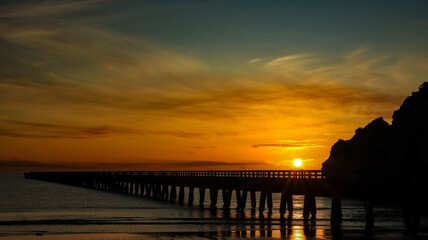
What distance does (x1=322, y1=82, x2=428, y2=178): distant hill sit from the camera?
7919cm

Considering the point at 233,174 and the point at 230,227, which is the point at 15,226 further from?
the point at 233,174

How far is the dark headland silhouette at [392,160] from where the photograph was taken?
34.8 metres

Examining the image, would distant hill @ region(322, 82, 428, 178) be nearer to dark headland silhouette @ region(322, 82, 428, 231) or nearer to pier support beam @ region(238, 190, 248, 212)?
dark headland silhouette @ region(322, 82, 428, 231)

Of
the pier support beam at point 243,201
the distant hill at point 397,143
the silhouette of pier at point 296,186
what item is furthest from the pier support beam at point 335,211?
the distant hill at point 397,143

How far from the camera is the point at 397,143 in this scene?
86.4m

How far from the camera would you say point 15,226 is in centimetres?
3675

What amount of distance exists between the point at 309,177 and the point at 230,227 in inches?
356

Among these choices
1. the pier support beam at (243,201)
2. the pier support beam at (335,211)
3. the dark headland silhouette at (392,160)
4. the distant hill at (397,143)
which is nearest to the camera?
the dark headland silhouette at (392,160)

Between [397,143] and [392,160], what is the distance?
140 inches

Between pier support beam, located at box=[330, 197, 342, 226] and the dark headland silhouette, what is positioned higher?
the dark headland silhouette

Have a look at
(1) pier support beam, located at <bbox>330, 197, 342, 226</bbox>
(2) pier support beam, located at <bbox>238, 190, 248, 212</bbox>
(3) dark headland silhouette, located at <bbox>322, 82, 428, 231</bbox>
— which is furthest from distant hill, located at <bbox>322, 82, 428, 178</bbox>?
(1) pier support beam, located at <bbox>330, 197, 342, 226</bbox>

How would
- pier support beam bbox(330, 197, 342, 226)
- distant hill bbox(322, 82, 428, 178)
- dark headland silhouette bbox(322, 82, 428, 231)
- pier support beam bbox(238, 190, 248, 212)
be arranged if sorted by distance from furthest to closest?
1. distant hill bbox(322, 82, 428, 178)
2. pier support beam bbox(238, 190, 248, 212)
3. pier support beam bbox(330, 197, 342, 226)
4. dark headland silhouette bbox(322, 82, 428, 231)

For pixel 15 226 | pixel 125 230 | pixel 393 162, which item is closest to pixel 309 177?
pixel 125 230

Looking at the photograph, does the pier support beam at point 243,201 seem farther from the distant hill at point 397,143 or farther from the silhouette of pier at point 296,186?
the distant hill at point 397,143
